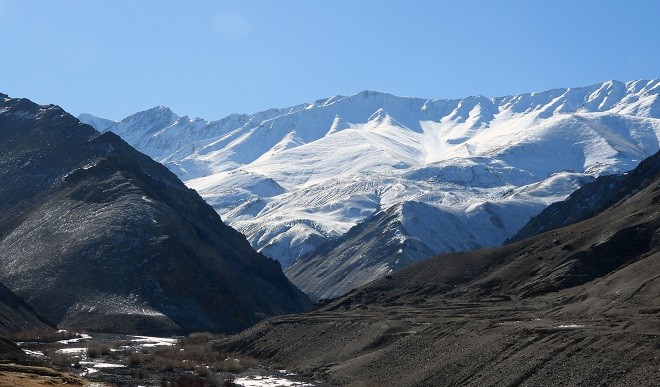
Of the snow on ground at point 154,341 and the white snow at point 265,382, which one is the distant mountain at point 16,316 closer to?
the snow on ground at point 154,341

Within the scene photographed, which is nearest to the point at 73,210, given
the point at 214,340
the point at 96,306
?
the point at 96,306

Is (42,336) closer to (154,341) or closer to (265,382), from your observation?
(154,341)

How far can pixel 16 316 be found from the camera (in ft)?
444

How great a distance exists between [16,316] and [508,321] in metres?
69.6

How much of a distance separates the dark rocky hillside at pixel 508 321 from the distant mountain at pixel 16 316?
28.2m

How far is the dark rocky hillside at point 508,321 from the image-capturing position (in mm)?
72000

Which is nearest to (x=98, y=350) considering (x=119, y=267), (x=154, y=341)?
(x=154, y=341)

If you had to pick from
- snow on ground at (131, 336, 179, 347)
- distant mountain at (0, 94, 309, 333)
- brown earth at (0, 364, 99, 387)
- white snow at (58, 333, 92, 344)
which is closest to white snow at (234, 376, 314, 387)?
brown earth at (0, 364, 99, 387)

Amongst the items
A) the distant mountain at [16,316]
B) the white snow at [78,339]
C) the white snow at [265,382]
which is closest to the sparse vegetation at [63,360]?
the white snow at [265,382]

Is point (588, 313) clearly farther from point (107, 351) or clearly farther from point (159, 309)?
point (159, 309)

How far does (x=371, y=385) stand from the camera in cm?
8419

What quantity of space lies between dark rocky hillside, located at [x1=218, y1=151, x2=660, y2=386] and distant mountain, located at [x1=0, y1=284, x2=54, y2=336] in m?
28.2

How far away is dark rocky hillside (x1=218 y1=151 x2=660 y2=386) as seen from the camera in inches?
2835

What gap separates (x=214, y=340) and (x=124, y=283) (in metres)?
33.6
